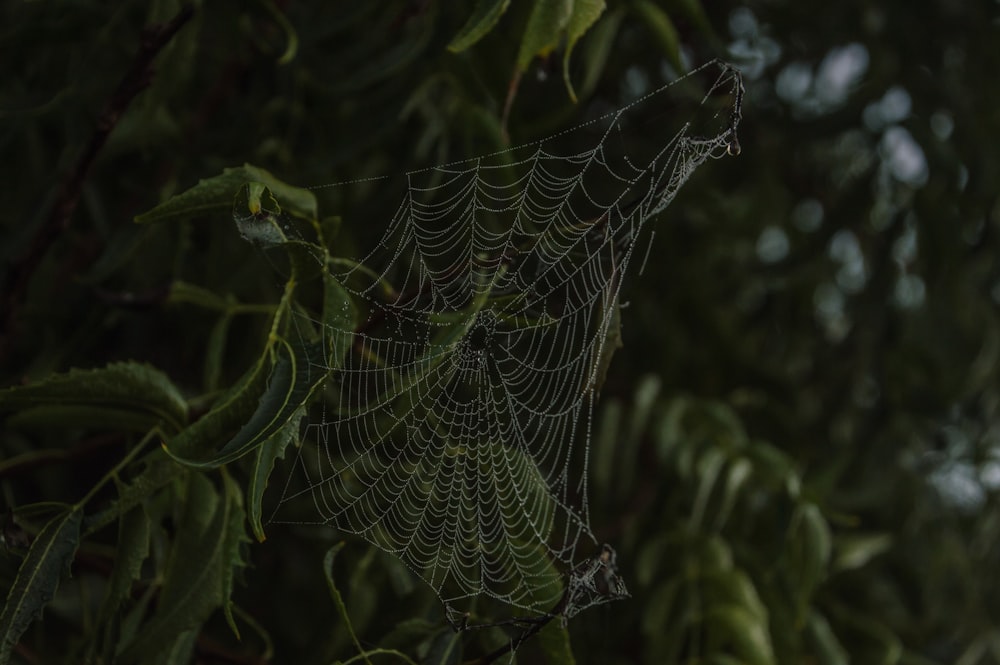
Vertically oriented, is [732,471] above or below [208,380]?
below

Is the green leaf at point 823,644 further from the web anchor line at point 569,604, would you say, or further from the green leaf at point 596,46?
the green leaf at point 596,46

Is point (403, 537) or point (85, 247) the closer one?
point (403, 537)

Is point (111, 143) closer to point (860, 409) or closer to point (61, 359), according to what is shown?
point (61, 359)

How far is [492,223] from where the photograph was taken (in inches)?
37.2

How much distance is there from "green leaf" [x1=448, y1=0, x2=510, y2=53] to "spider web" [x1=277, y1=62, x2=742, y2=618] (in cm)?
9

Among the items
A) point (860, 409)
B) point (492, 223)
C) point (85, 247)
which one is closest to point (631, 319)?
point (860, 409)

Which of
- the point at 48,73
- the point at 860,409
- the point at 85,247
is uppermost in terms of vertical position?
the point at 48,73

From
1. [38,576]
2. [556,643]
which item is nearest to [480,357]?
[556,643]

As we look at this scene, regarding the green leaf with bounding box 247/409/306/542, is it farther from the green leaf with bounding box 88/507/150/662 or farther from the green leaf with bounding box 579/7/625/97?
the green leaf with bounding box 579/7/625/97

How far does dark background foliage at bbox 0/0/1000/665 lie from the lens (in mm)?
887

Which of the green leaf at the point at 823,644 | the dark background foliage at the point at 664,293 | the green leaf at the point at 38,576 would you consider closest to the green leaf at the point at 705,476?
the dark background foliage at the point at 664,293

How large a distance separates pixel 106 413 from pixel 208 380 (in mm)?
89

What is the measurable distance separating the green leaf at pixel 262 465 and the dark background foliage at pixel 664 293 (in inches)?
5.9

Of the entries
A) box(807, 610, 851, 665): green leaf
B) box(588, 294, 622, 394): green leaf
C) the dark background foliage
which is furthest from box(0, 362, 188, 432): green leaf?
box(807, 610, 851, 665): green leaf
